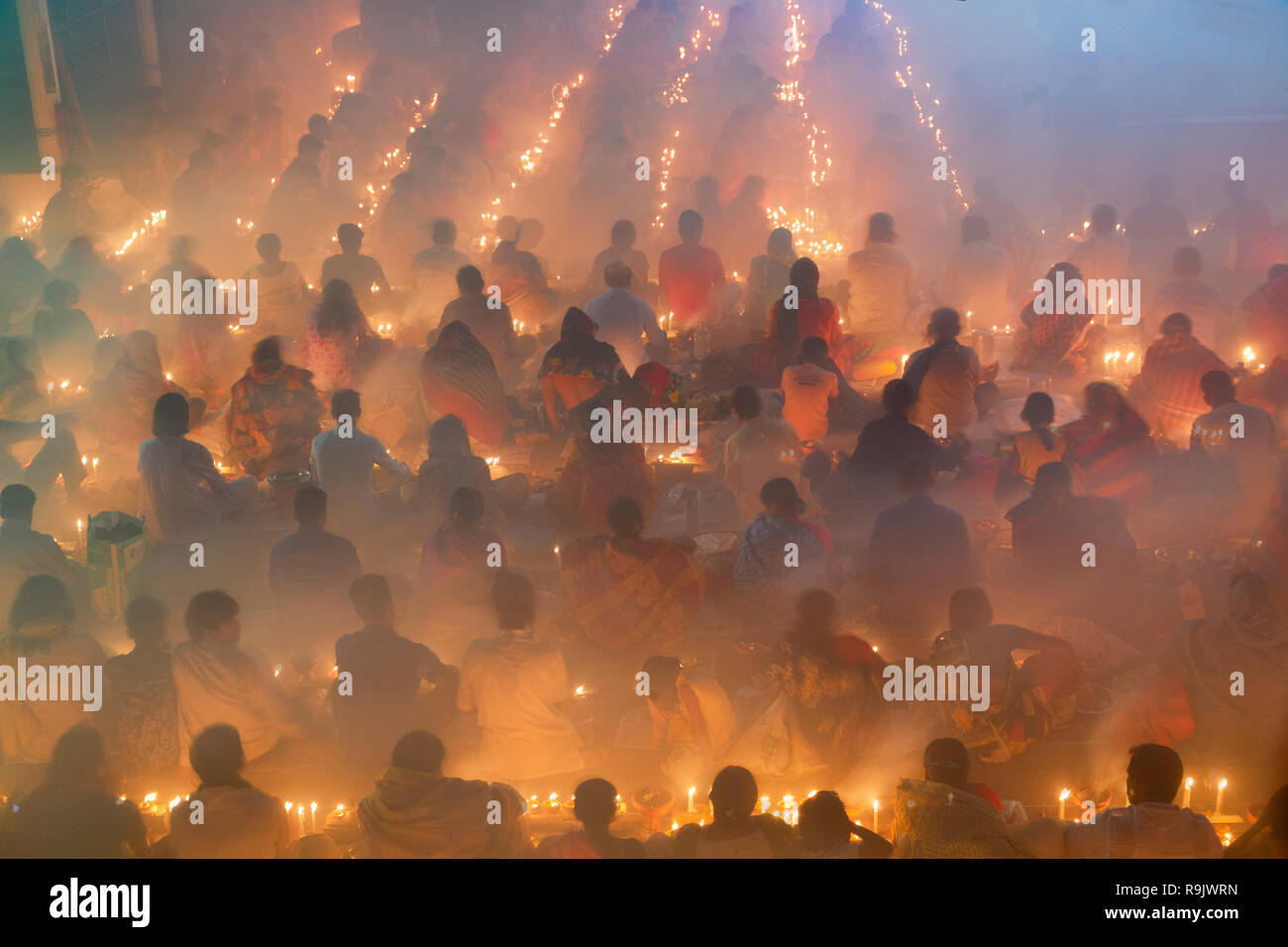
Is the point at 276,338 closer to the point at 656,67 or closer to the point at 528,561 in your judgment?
the point at 528,561

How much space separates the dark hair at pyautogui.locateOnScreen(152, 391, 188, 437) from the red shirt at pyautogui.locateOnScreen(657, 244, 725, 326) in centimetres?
524

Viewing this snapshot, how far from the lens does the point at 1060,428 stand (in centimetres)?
727

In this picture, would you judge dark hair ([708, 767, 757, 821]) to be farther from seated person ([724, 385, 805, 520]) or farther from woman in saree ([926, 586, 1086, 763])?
seated person ([724, 385, 805, 520])

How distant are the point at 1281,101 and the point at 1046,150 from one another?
3.26 metres

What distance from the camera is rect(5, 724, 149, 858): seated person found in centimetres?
421

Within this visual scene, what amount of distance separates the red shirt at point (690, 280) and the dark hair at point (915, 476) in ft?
17.7

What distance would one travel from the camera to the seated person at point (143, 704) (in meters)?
5.09

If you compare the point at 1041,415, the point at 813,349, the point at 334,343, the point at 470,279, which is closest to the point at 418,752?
the point at 1041,415

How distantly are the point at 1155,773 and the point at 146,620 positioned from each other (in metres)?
4.38

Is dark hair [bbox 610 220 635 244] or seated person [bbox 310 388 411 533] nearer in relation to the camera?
seated person [bbox 310 388 411 533]

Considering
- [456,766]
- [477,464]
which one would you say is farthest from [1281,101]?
[456,766]

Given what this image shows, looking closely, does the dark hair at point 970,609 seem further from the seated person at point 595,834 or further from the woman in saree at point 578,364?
the woman in saree at point 578,364

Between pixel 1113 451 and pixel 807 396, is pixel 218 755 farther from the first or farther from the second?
pixel 1113 451

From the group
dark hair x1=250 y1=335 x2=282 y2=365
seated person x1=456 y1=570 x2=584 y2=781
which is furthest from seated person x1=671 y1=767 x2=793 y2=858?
dark hair x1=250 y1=335 x2=282 y2=365
